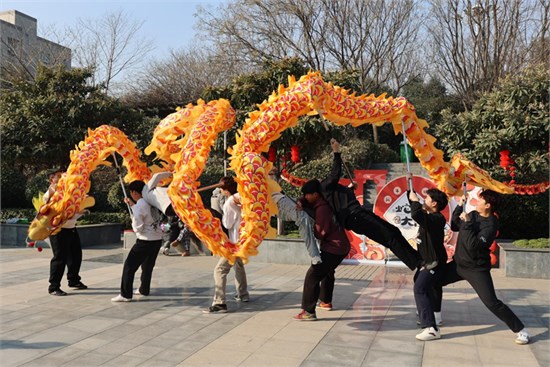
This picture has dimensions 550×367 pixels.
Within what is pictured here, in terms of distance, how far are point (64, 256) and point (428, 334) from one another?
4.75m

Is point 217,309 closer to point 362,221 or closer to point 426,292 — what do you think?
point 362,221

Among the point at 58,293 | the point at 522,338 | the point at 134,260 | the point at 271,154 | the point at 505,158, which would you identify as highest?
the point at 271,154

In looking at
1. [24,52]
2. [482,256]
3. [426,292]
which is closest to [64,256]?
[426,292]

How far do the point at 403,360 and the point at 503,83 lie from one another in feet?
29.1

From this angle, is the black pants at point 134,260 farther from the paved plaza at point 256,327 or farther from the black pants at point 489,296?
the black pants at point 489,296

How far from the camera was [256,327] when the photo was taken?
493 cm

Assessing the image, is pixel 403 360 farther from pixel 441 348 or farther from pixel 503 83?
pixel 503 83

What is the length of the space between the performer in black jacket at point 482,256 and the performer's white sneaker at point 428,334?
0.55 meters

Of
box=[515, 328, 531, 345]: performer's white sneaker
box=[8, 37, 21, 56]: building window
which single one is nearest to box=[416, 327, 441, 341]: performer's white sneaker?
box=[515, 328, 531, 345]: performer's white sneaker

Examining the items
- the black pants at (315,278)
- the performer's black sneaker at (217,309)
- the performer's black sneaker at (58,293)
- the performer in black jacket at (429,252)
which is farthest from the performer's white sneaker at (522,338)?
the performer's black sneaker at (58,293)

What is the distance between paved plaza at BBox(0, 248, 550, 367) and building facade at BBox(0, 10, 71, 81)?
1522 cm

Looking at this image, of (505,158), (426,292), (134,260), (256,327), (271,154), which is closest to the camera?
(426,292)

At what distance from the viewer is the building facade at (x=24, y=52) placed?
19781 millimetres

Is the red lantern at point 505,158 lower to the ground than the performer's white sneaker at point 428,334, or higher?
higher
